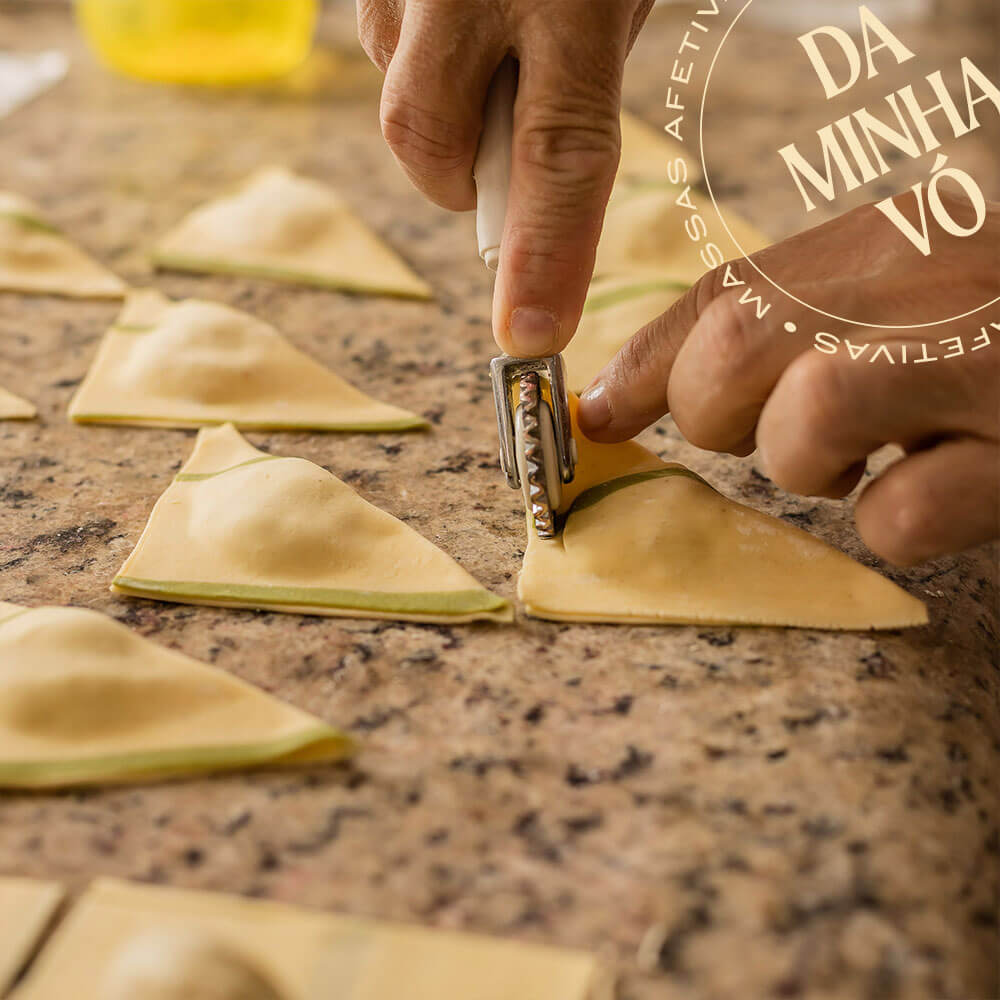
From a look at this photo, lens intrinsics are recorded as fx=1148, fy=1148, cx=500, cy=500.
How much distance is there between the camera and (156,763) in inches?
28.9

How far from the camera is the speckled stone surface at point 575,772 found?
648 mm

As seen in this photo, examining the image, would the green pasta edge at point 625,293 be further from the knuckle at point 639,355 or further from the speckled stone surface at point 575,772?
the knuckle at point 639,355

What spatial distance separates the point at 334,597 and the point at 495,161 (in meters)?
0.37

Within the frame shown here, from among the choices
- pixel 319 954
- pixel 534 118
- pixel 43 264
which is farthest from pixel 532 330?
pixel 43 264

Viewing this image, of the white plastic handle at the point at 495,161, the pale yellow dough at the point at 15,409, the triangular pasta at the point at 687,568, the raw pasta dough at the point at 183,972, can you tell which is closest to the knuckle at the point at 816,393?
the triangular pasta at the point at 687,568

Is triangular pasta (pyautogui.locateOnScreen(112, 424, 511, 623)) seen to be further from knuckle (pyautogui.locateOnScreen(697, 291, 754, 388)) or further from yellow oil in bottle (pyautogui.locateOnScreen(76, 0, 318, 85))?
yellow oil in bottle (pyautogui.locateOnScreen(76, 0, 318, 85))

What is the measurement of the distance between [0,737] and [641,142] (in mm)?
1462

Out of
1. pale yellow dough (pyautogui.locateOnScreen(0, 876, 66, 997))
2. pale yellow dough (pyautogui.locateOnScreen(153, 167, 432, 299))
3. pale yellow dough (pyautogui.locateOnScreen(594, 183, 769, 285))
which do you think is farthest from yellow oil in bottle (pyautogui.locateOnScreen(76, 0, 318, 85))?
pale yellow dough (pyautogui.locateOnScreen(0, 876, 66, 997))

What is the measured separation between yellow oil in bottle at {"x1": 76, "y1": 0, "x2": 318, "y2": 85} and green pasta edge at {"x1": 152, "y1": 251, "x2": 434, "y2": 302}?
71 cm

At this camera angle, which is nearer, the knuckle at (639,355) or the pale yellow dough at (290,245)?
the knuckle at (639,355)

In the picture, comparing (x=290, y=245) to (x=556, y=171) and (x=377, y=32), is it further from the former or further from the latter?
(x=556, y=171)

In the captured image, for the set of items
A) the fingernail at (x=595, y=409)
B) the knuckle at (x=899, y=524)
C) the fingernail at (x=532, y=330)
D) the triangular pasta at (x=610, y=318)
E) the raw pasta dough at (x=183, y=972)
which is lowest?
the triangular pasta at (x=610, y=318)

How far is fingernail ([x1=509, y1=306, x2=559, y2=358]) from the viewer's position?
899 mm

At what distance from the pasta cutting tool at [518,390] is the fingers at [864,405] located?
177mm
